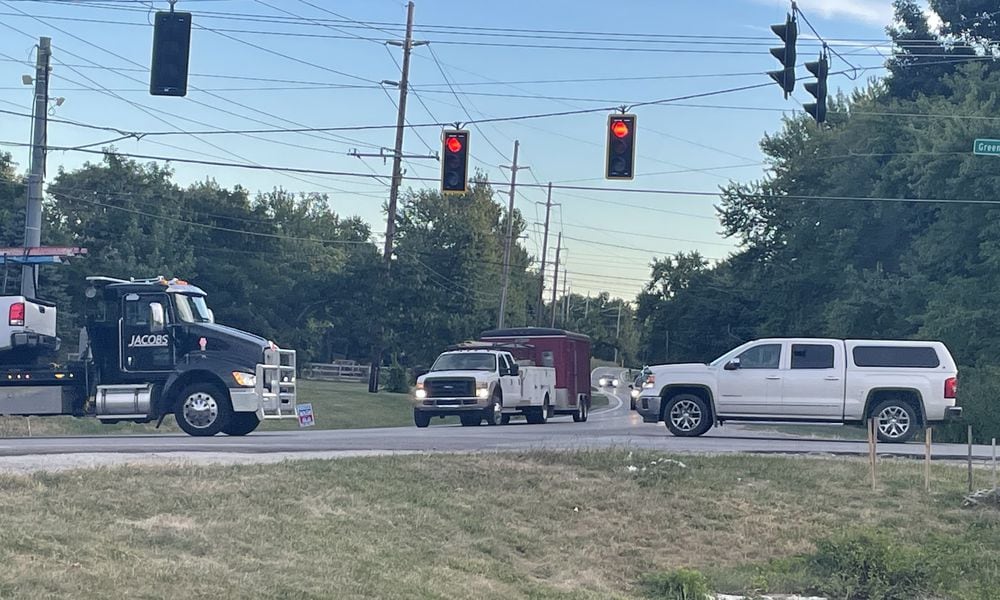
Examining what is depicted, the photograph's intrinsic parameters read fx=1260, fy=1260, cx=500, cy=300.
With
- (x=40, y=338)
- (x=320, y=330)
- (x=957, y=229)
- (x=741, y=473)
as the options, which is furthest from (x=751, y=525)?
(x=320, y=330)

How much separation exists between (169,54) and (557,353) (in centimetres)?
1919

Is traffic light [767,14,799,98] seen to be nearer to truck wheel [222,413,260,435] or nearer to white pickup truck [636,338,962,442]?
white pickup truck [636,338,962,442]

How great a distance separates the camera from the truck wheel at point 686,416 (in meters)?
23.6

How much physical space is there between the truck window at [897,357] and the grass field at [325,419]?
53.8 feet

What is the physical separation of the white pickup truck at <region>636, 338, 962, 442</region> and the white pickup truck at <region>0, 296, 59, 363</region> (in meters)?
10.9

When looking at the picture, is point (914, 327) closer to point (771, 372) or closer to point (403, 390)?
point (403, 390)

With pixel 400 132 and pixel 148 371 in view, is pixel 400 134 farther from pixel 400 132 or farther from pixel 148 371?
pixel 148 371

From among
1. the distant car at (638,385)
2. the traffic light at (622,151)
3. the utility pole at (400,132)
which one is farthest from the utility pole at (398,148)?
the traffic light at (622,151)

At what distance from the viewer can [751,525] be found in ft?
48.6

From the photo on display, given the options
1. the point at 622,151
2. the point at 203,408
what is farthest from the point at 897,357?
the point at 203,408

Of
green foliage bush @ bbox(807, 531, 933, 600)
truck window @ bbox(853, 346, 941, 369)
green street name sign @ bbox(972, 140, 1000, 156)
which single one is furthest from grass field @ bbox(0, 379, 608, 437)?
green foliage bush @ bbox(807, 531, 933, 600)

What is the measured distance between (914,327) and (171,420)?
29.4 m

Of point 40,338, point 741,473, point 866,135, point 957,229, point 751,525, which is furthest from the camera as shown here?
point 866,135

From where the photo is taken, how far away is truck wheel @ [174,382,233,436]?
70.3ft
